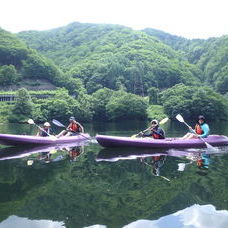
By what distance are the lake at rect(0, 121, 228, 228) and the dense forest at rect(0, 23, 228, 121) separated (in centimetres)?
4433

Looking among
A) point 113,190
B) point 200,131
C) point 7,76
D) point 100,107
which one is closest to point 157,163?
point 113,190

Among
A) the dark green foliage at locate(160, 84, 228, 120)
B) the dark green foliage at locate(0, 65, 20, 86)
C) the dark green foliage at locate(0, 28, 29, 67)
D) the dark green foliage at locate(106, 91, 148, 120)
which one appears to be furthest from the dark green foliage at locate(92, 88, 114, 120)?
the dark green foliage at locate(0, 28, 29, 67)

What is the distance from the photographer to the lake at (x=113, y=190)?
791cm

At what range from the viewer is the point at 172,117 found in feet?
209

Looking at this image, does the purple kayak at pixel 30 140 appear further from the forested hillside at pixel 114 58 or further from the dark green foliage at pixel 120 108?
the forested hillside at pixel 114 58

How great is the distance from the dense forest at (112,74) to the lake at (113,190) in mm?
44326

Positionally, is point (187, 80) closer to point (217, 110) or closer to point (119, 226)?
point (217, 110)

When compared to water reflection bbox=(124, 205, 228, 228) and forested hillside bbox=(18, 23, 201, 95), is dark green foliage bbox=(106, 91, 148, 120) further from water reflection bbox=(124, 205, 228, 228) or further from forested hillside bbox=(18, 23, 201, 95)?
water reflection bbox=(124, 205, 228, 228)

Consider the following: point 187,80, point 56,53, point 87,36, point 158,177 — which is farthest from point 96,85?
point 158,177

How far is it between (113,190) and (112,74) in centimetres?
9031

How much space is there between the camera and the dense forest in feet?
202

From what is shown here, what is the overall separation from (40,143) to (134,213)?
439 inches

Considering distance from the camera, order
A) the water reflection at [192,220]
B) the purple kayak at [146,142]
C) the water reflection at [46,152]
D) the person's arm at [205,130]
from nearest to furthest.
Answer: the water reflection at [192,220], the water reflection at [46,152], the purple kayak at [146,142], the person's arm at [205,130]

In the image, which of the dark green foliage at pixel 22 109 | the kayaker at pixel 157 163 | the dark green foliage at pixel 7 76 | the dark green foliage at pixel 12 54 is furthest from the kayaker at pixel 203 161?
the dark green foliage at pixel 12 54
